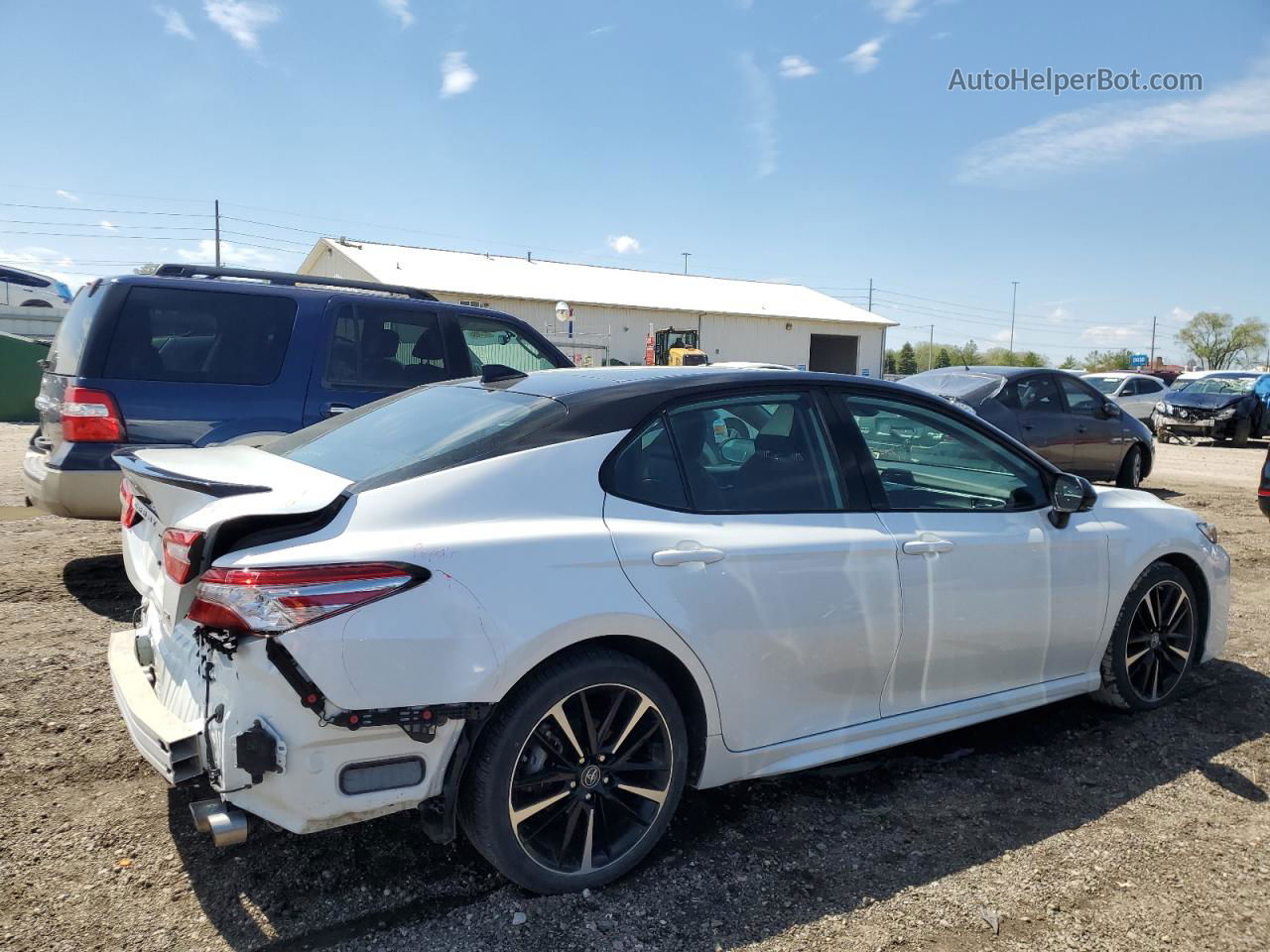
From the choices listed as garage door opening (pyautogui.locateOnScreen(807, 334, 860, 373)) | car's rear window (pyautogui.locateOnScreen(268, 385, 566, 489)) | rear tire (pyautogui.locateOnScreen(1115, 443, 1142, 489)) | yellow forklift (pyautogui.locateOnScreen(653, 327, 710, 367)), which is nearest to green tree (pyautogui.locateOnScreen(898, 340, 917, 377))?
garage door opening (pyautogui.locateOnScreen(807, 334, 860, 373))

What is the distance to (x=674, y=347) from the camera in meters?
33.9

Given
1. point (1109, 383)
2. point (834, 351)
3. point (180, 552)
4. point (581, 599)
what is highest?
point (834, 351)

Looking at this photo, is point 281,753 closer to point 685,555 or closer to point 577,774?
point 577,774

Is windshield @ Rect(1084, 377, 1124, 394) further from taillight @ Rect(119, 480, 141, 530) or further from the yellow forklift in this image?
taillight @ Rect(119, 480, 141, 530)

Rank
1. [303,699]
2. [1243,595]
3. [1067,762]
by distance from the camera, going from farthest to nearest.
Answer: [1243,595] → [1067,762] → [303,699]

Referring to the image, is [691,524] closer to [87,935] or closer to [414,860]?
[414,860]

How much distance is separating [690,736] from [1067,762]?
5.97 feet

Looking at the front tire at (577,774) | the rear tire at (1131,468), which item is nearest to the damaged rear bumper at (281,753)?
the front tire at (577,774)

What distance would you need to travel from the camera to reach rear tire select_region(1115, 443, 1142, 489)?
11.0 meters

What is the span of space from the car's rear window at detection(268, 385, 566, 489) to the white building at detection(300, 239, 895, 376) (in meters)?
27.6

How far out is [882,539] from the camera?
10.6ft

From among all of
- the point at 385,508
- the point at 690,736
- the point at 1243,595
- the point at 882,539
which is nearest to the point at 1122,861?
the point at 882,539

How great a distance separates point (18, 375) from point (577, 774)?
19681 millimetres

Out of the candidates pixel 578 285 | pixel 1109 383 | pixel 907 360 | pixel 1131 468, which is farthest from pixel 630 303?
pixel 907 360
